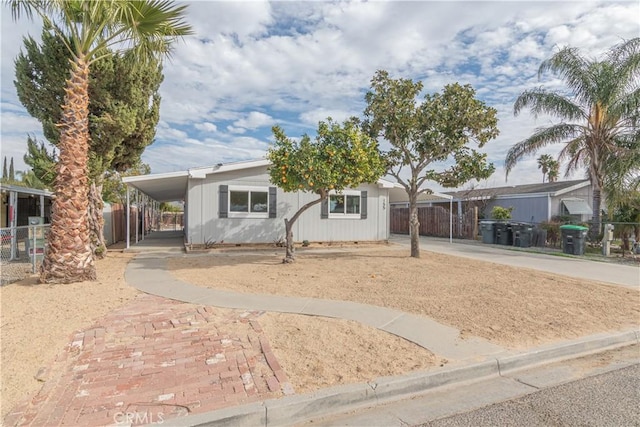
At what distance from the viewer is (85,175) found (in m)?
7.48

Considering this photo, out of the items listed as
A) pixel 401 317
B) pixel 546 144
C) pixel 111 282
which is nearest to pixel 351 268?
pixel 401 317

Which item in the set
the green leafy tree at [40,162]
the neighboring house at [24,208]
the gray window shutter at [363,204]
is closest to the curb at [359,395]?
the green leafy tree at [40,162]

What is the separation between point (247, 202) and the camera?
14.0 metres

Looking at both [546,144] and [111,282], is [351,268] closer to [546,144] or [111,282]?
[111,282]

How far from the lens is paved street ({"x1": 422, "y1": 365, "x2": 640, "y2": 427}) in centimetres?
301

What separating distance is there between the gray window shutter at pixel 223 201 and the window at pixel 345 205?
14.0 ft

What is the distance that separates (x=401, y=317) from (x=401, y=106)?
23.9 ft

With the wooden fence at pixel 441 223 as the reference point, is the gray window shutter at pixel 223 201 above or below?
above

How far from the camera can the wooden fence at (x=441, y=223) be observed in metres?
20.6

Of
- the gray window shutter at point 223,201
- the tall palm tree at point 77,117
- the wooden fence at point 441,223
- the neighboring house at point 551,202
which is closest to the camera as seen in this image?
the tall palm tree at point 77,117

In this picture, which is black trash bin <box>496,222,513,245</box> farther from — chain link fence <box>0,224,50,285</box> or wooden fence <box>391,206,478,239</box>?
chain link fence <box>0,224,50,285</box>

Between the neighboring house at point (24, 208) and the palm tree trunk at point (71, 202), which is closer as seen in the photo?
the palm tree trunk at point (71, 202)

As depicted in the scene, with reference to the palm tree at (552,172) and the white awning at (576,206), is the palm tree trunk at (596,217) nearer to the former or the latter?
the white awning at (576,206)

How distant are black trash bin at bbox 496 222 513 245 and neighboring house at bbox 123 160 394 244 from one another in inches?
232
